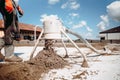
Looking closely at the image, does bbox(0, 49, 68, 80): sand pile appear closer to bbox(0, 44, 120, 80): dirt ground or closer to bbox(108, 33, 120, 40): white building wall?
bbox(0, 44, 120, 80): dirt ground

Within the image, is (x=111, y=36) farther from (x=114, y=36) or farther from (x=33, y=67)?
(x=33, y=67)

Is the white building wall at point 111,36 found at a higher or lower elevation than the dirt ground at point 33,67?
higher

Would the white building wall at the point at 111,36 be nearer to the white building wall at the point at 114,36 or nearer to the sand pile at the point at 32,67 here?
the white building wall at the point at 114,36

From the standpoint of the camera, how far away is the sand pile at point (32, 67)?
3.39 metres

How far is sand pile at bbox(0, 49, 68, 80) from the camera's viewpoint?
3388mm

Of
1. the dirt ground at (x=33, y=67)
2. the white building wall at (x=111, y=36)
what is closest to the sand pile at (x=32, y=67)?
the dirt ground at (x=33, y=67)

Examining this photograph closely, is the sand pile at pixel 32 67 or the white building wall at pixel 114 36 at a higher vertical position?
the white building wall at pixel 114 36

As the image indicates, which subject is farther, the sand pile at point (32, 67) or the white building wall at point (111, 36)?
the white building wall at point (111, 36)

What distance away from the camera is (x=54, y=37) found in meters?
4.82

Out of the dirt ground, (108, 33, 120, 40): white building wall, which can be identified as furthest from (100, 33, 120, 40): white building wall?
the dirt ground

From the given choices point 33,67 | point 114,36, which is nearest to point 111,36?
point 114,36

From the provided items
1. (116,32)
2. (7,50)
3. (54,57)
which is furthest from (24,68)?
(116,32)

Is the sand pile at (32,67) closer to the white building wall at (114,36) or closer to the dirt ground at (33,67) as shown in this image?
the dirt ground at (33,67)

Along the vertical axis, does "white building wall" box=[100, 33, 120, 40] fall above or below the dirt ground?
above
